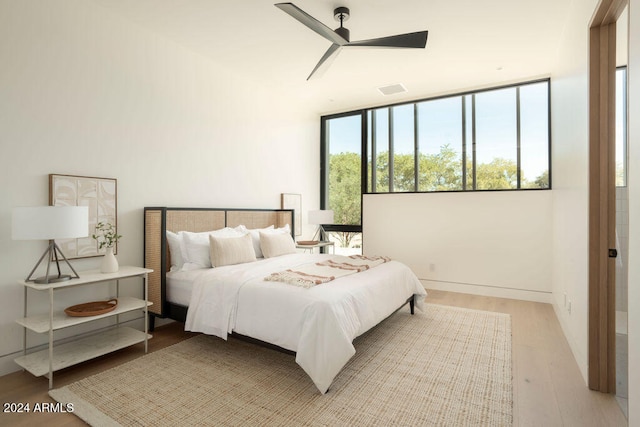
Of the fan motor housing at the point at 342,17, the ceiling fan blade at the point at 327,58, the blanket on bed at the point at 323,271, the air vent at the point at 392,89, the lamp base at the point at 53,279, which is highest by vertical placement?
the air vent at the point at 392,89

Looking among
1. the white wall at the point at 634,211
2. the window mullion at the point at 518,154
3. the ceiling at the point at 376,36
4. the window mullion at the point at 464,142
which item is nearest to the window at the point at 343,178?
the ceiling at the point at 376,36

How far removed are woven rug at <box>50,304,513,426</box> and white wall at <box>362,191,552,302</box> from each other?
1692mm

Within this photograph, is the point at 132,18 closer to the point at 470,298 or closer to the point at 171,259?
the point at 171,259

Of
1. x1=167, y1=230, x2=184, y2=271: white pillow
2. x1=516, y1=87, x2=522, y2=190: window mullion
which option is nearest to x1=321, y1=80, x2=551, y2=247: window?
x1=516, y1=87, x2=522, y2=190: window mullion

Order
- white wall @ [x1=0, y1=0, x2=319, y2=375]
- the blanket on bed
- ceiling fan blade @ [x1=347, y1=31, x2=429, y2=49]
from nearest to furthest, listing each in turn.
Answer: white wall @ [x1=0, y1=0, x2=319, y2=375], the blanket on bed, ceiling fan blade @ [x1=347, y1=31, x2=429, y2=49]

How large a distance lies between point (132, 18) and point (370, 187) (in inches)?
158

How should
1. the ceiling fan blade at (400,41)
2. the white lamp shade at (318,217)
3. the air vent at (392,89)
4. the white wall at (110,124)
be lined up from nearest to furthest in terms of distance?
1. the white wall at (110,124)
2. the ceiling fan blade at (400,41)
3. the air vent at (392,89)
4. the white lamp shade at (318,217)

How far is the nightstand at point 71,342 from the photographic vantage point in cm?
230

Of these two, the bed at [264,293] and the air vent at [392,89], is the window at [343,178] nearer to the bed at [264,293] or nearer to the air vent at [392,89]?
the air vent at [392,89]

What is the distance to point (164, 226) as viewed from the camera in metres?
3.25

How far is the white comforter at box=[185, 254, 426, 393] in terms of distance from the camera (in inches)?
87.3

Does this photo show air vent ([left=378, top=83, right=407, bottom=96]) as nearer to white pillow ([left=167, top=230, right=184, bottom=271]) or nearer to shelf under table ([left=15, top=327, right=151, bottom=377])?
white pillow ([left=167, top=230, right=184, bottom=271])

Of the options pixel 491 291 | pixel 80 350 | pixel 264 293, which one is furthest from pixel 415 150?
pixel 80 350

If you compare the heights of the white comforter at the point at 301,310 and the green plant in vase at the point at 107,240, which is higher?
the green plant in vase at the point at 107,240
